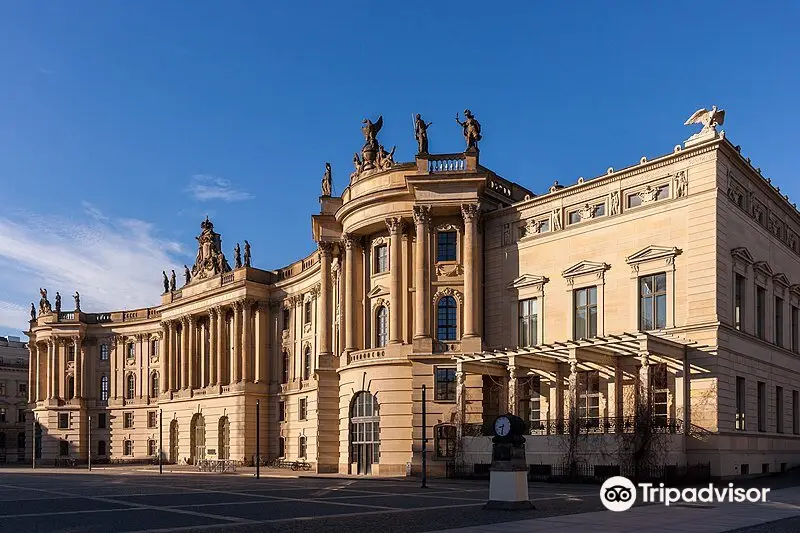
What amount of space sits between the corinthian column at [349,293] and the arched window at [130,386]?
2558 inches

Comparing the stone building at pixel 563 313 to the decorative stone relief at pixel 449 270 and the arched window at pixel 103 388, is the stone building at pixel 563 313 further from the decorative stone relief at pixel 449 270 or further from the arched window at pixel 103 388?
the arched window at pixel 103 388

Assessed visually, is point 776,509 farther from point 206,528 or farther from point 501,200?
point 501,200

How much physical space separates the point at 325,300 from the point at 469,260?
54.0 feet

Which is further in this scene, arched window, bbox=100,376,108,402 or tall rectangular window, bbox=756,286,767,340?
arched window, bbox=100,376,108,402

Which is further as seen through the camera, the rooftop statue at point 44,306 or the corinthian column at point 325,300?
the rooftop statue at point 44,306

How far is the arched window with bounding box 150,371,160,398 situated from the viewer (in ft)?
382

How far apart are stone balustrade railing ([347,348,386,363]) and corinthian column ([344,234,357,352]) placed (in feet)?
3.03

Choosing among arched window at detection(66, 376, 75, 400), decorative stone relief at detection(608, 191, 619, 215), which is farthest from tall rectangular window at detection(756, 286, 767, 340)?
arched window at detection(66, 376, 75, 400)

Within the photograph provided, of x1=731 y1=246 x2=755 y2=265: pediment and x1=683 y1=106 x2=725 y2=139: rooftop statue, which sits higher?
x1=683 y1=106 x2=725 y2=139: rooftop statue

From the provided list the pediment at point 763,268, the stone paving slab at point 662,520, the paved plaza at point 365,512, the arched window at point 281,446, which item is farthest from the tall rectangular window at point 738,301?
the arched window at point 281,446

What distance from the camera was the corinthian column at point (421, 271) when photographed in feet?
189

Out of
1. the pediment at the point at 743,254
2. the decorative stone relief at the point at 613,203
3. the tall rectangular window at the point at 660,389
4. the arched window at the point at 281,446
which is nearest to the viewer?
A: the tall rectangular window at the point at 660,389

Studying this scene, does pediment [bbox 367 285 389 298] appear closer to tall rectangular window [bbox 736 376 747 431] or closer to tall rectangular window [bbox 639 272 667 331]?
tall rectangular window [bbox 639 272 667 331]

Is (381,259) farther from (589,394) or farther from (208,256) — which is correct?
(208,256)
